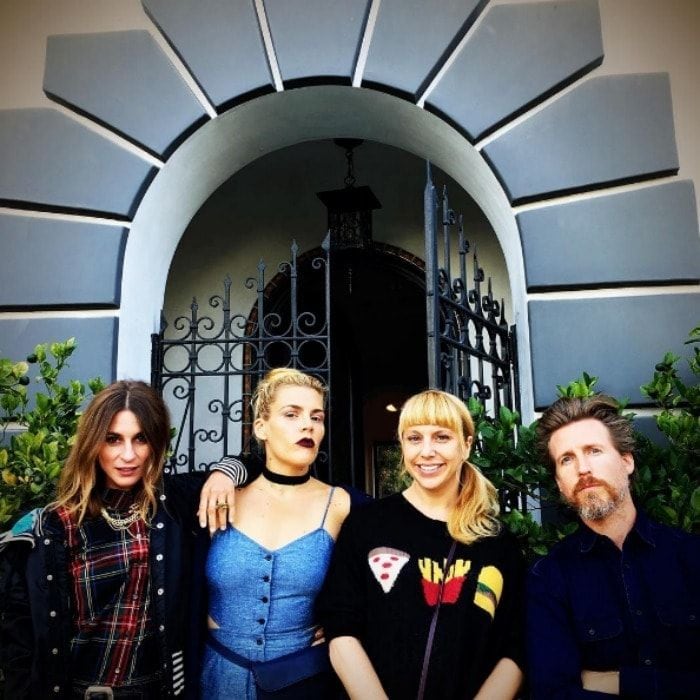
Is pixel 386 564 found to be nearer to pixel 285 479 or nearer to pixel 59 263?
pixel 285 479

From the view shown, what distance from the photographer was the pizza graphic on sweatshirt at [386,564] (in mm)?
2189

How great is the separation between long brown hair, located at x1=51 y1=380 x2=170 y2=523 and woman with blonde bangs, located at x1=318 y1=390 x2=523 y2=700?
2.26 feet

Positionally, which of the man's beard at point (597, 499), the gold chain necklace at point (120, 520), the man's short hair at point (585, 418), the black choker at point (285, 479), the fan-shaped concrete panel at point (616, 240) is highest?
the fan-shaped concrete panel at point (616, 240)

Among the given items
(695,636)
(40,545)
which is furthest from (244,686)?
(695,636)

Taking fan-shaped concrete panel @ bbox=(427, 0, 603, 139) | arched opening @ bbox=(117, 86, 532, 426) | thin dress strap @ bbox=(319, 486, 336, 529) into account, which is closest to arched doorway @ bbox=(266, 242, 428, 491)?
arched opening @ bbox=(117, 86, 532, 426)

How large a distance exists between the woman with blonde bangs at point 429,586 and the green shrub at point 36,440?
1.33 m

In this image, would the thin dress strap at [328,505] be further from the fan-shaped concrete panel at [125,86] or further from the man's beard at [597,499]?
the fan-shaped concrete panel at [125,86]

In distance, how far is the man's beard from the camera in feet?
7.25

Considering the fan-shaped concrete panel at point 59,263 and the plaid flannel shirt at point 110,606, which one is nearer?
the plaid flannel shirt at point 110,606

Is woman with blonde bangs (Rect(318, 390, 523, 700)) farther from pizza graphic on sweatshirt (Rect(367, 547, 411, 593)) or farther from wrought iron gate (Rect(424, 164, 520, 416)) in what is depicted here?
wrought iron gate (Rect(424, 164, 520, 416))

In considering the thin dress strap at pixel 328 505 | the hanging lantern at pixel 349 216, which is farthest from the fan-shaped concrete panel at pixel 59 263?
the thin dress strap at pixel 328 505

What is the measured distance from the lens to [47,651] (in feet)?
6.98

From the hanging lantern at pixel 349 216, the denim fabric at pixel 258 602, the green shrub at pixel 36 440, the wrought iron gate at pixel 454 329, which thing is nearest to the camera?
the denim fabric at pixel 258 602

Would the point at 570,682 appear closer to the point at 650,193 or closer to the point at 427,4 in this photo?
the point at 650,193
